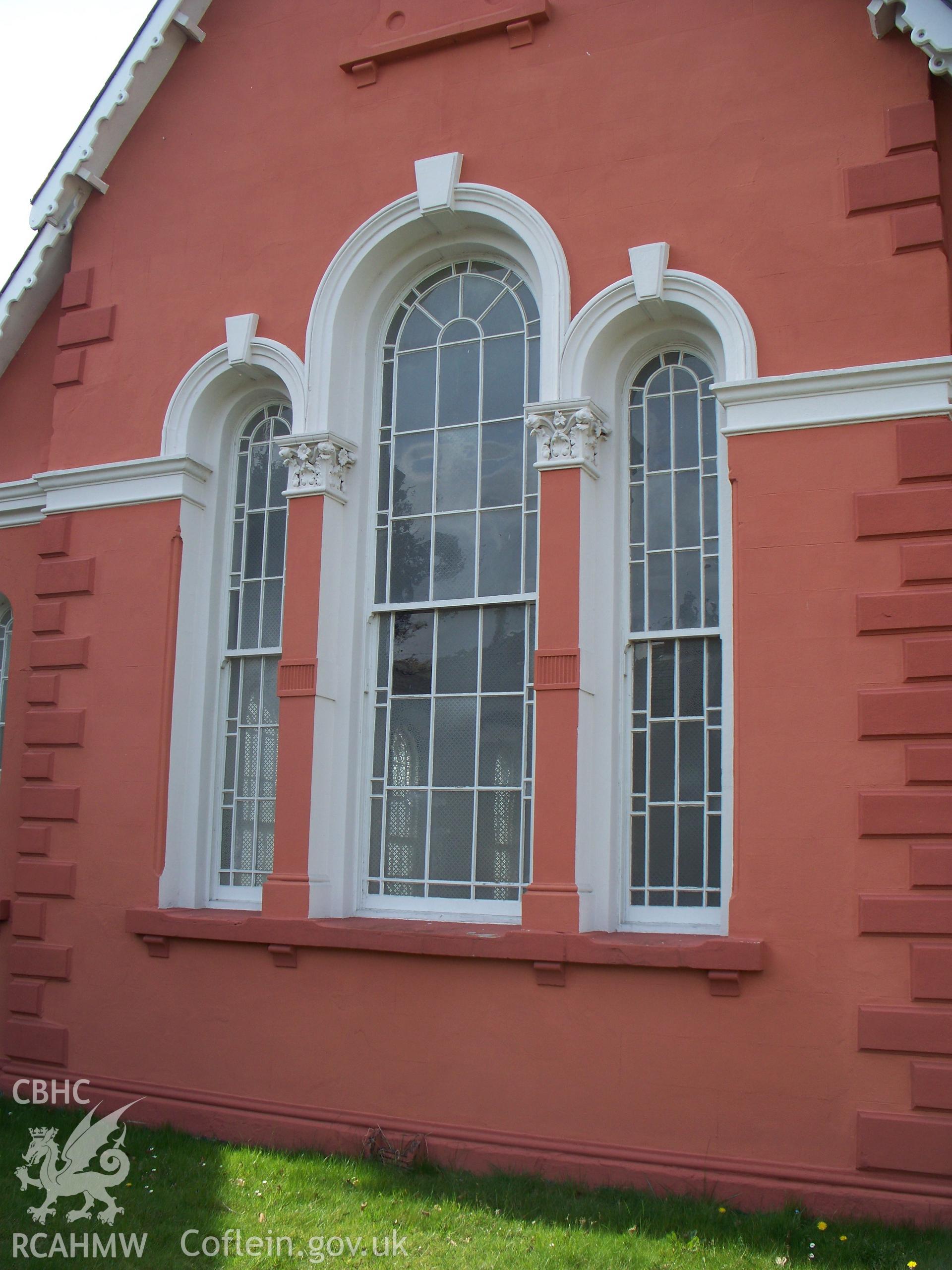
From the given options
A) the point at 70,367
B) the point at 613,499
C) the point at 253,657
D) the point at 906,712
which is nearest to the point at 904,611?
the point at 906,712

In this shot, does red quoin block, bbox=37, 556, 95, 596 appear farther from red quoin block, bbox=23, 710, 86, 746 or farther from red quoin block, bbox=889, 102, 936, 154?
red quoin block, bbox=889, 102, 936, 154

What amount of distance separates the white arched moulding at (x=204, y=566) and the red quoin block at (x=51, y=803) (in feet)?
2.68

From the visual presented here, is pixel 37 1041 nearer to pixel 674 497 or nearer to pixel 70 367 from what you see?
pixel 70 367

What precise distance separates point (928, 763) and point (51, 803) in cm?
613

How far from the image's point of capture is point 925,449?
21.9 feet

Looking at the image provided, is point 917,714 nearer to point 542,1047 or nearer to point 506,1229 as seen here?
point 542,1047

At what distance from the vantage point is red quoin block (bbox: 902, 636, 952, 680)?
6438 mm

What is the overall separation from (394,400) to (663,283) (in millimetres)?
2189

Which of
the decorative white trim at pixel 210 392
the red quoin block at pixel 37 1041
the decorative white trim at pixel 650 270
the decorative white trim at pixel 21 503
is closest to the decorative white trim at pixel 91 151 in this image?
the decorative white trim at pixel 21 503

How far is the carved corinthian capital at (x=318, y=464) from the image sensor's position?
27.8 feet

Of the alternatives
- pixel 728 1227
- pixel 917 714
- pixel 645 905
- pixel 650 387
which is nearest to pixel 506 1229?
pixel 728 1227

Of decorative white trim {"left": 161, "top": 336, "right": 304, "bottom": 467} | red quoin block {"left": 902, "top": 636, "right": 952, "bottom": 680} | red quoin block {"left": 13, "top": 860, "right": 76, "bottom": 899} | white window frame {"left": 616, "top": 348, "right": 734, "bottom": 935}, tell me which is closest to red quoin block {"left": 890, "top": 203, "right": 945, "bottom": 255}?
white window frame {"left": 616, "top": 348, "right": 734, "bottom": 935}

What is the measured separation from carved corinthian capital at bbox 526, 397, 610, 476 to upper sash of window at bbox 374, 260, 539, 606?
1.16 ft

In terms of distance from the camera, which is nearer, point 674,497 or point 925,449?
point 925,449
